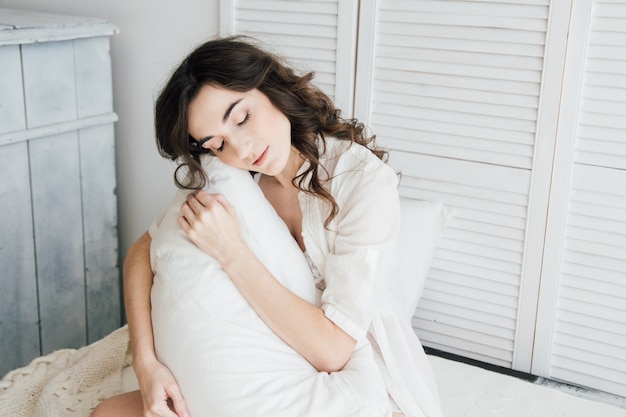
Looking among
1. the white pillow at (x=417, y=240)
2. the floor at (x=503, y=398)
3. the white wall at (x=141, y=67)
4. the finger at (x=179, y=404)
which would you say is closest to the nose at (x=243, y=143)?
the finger at (x=179, y=404)

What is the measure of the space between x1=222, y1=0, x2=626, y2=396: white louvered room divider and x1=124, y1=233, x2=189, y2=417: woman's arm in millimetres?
723

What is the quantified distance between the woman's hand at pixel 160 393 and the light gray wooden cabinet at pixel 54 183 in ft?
2.82

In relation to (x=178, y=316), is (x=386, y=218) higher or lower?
higher

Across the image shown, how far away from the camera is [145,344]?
139cm

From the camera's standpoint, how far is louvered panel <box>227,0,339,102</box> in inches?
76.0

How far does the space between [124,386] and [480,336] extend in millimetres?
883

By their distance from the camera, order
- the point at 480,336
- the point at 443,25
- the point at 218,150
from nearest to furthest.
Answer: the point at 218,150 → the point at 443,25 → the point at 480,336

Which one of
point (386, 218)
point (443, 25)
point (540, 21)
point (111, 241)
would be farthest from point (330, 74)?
point (111, 241)

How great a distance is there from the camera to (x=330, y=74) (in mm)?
1959

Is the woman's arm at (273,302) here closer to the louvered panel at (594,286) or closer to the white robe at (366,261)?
the white robe at (366,261)

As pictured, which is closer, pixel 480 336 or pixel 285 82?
pixel 285 82

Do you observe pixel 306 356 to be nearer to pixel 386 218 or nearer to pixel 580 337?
pixel 386 218

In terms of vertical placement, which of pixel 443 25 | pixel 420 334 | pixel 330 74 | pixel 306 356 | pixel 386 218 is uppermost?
pixel 443 25

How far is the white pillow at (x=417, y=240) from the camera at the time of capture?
1801 millimetres
